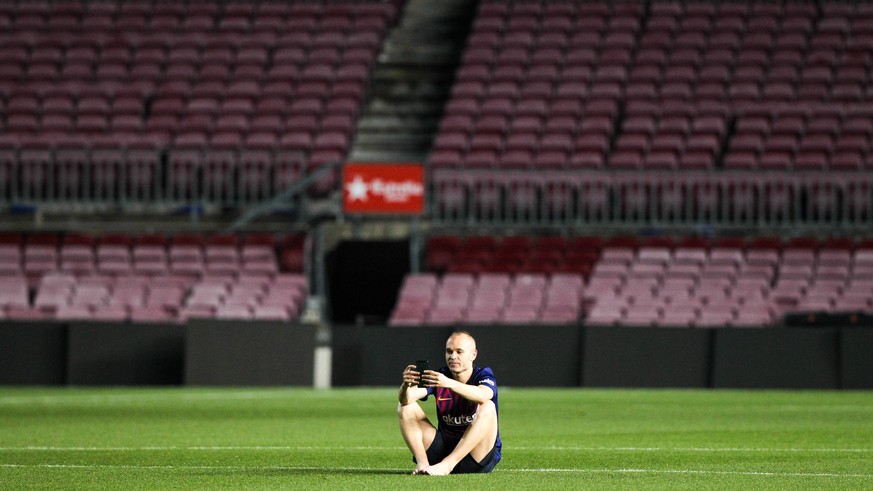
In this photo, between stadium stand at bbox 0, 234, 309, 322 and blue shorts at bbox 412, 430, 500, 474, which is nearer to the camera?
blue shorts at bbox 412, 430, 500, 474

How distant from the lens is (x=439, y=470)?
9023 mm

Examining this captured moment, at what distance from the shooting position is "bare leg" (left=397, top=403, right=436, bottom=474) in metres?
8.91

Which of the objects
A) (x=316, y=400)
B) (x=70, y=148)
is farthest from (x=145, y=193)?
(x=316, y=400)

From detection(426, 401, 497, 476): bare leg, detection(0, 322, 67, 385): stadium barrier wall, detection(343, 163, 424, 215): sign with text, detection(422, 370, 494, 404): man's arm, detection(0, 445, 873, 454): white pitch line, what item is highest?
detection(422, 370, 494, 404): man's arm

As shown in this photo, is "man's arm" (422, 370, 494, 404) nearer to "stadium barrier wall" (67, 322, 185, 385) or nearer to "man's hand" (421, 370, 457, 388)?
"man's hand" (421, 370, 457, 388)

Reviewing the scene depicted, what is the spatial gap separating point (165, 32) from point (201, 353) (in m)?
13.3

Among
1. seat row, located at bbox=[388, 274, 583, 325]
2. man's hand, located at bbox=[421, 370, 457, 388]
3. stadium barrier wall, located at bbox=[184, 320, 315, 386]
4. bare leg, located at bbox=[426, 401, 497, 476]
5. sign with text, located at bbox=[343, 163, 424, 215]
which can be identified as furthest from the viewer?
sign with text, located at bbox=[343, 163, 424, 215]

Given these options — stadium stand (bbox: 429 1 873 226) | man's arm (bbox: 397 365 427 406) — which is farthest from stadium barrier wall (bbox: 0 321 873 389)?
man's arm (bbox: 397 365 427 406)

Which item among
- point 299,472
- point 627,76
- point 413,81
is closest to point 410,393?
point 299,472

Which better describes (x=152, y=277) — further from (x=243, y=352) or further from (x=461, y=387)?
(x=461, y=387)

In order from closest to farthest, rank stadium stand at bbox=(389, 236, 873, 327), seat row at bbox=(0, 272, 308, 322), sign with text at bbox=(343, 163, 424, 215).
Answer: stadium stand at bbox=(389, 236, 873, 327), seat row at bbox=(0, 272, 308, 322), sign with text at bbox=(343, 163, 424, 215)

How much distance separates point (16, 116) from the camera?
29453mm

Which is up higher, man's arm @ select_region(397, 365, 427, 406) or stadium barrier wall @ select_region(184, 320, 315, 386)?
man's arm @ select_region(397, 365, 427, 406)

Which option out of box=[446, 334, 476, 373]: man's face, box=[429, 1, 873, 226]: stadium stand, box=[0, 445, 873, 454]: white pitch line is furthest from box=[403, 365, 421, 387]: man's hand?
box=[429, 1, 873, 226]: stadium stand
